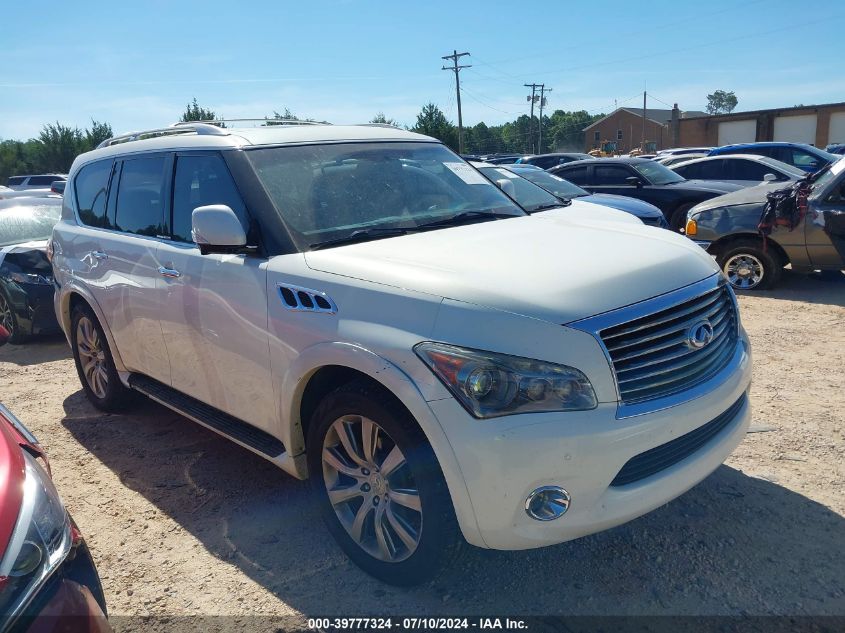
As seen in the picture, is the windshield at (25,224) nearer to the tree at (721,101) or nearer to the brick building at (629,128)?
the brick building at (629,128)

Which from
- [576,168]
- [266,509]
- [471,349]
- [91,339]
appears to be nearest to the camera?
[471,349]

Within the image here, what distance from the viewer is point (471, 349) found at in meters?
2.39


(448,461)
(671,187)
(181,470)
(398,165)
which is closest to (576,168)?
(671,187)

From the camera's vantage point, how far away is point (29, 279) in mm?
7387

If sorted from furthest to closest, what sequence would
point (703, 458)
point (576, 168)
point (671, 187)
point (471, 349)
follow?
point (576, 168) < point (671, 187) < point (703, 458) < point (471, 349)

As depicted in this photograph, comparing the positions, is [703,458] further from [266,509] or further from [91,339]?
[91,339]

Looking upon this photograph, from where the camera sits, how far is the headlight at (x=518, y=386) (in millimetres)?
2346

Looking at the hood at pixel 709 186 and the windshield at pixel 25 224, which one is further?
the hood at pixel 709 186

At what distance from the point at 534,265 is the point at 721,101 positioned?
6613 inches

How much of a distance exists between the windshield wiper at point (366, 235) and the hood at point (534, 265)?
0.07 meters

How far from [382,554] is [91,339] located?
3.28m

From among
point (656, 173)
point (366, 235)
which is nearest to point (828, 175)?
point (656, 173)

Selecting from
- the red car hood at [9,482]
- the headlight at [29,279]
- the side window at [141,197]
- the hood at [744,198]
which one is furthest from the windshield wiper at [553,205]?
the red car hood at [9,482]

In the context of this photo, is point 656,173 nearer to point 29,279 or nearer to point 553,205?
point 553,205
